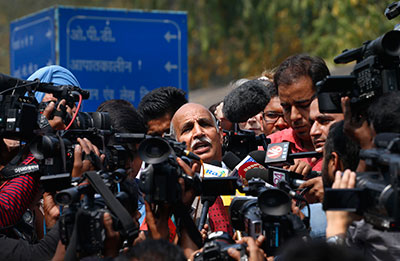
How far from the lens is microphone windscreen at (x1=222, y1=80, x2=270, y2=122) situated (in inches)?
225

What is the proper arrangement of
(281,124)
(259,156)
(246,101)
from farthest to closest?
1. (281,124)
2. (246,101)
3. (259,156)

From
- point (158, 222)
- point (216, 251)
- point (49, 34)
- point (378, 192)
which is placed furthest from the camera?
point (49, 34)

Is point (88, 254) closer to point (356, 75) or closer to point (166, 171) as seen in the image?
point (166, 171)

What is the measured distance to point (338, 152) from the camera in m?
3.84

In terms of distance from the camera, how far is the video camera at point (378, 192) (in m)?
3.01

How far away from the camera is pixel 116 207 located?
3.54 m

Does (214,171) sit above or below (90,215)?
above

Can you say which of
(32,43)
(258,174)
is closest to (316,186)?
(258,174)

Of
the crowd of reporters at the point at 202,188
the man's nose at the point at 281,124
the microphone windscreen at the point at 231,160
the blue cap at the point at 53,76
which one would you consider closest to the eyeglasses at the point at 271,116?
the man's nose at the point at 281,124

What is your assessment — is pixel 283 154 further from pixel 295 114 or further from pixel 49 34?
pixel 49 34

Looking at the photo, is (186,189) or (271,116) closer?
(186,189)

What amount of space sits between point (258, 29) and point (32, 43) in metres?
10.2

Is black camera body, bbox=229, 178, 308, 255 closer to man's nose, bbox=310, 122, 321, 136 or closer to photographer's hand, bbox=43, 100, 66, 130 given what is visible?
man's nose, bbox=310, 122, 321, 136

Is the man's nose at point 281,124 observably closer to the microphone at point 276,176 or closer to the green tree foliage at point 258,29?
the microphone at point 276,176
